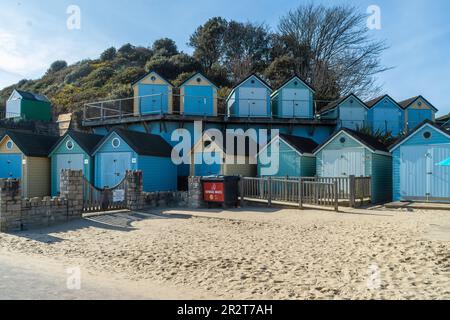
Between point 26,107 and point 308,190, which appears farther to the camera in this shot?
point 26,107

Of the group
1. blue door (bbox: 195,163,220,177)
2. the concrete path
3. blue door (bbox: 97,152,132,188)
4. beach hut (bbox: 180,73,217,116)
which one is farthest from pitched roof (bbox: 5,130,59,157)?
the concrete path

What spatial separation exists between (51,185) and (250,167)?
12.7m

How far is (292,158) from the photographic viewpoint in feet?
74.7

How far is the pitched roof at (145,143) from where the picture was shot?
22.5m

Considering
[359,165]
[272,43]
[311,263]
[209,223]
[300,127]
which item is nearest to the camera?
[311,263]

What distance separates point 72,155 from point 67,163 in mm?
627

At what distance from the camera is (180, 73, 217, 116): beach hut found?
1145 inches

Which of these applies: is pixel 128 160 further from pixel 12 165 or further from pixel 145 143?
pixel 12 165

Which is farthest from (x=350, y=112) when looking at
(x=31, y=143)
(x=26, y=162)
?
(x=26, y=162)

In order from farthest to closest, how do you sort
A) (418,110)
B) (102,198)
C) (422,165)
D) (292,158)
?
(418,110) → (292,158) → (422,165) → (102,198)

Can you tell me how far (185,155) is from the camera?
26359 millimetres

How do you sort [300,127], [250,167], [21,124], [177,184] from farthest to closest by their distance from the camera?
[21,124] < [300,127] < [177,184] < [250,167]
